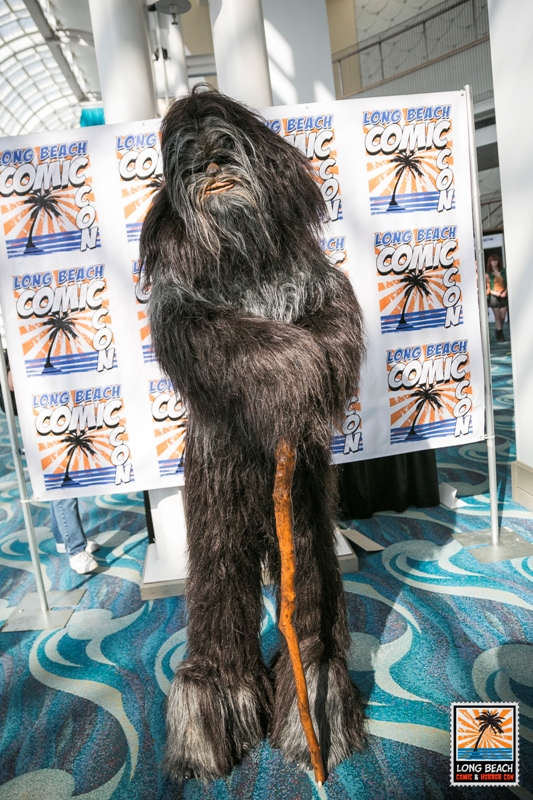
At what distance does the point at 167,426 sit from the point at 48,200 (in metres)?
1.01

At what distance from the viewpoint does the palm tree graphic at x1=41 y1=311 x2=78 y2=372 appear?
224cm

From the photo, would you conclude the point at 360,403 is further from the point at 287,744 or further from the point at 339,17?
the point at 339,17

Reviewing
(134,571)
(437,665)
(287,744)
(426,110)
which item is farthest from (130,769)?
(426,110)

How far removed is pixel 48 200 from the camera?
85.2 inches

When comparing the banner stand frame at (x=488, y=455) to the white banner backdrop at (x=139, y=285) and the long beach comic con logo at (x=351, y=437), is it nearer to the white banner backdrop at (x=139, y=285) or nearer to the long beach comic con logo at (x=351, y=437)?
the white banner backdrop at (x=139, y=285)

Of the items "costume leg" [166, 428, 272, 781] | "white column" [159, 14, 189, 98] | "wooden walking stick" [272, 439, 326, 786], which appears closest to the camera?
"wooden walking stick" [272, 439, 326, 786]

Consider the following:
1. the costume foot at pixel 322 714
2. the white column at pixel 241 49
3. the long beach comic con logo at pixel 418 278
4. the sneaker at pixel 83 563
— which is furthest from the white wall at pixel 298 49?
the costume foot at pixel 322 714

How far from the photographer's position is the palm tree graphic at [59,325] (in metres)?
2.24

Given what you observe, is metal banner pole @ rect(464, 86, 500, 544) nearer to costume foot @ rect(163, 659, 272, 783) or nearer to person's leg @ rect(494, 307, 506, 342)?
costume foot @ rect(163, 659, 272, 783)

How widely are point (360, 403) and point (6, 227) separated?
5.34 feet

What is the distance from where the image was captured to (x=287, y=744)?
151 cm

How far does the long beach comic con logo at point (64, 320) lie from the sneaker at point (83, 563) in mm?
1134

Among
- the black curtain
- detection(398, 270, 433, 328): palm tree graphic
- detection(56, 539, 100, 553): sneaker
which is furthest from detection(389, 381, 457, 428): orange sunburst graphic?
detection(56, 539, 100, 553): sneaker

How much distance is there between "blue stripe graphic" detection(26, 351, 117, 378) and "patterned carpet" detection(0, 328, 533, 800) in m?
1.10
